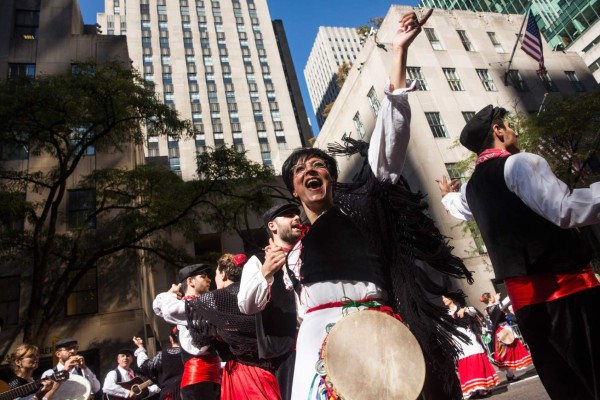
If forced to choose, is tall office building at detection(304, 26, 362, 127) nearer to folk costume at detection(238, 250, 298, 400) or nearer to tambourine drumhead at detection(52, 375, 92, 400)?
tambourine drumhead at detection(52, 375, 92, 400)

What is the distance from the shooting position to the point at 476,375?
7.02 meters

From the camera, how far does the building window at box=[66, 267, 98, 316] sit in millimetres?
15875

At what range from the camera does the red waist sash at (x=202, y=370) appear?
454 cm

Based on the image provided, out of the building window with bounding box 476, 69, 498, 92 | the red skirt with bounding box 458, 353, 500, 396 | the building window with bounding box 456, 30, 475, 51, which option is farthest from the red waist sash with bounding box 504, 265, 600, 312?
the building window with bounding box 456, 30, 475, 51

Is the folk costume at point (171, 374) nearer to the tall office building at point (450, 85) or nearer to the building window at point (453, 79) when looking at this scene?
the tall office building at point (450, 85)

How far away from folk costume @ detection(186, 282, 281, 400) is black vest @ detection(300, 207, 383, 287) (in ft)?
5.36

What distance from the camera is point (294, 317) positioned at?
2.63 m

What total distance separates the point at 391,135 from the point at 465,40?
104 feet

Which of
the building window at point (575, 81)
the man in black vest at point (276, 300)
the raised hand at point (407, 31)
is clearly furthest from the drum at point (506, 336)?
the building window at point (575, 81)

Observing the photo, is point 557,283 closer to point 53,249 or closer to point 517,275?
point 517,275

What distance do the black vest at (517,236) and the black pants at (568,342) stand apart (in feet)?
0.61

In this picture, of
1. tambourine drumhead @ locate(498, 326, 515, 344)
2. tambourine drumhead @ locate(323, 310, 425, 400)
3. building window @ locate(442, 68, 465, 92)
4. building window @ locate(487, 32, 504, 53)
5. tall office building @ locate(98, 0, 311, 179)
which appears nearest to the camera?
tambourine drumhead @ locate(323, 310, 425, 400)

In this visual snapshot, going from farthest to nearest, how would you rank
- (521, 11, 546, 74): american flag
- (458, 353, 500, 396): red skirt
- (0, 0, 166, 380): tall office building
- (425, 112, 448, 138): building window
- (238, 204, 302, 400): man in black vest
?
(425, 112, 448, 138): building window
(521, 11, 546, 74): american flag
(0, 0, 166, 380): tall office building
(458, 353, 500, 396): red skirt
(238, 204, 302, 400): man in black vest

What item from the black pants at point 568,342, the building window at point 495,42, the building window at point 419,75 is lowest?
the black pants at point 568,342
